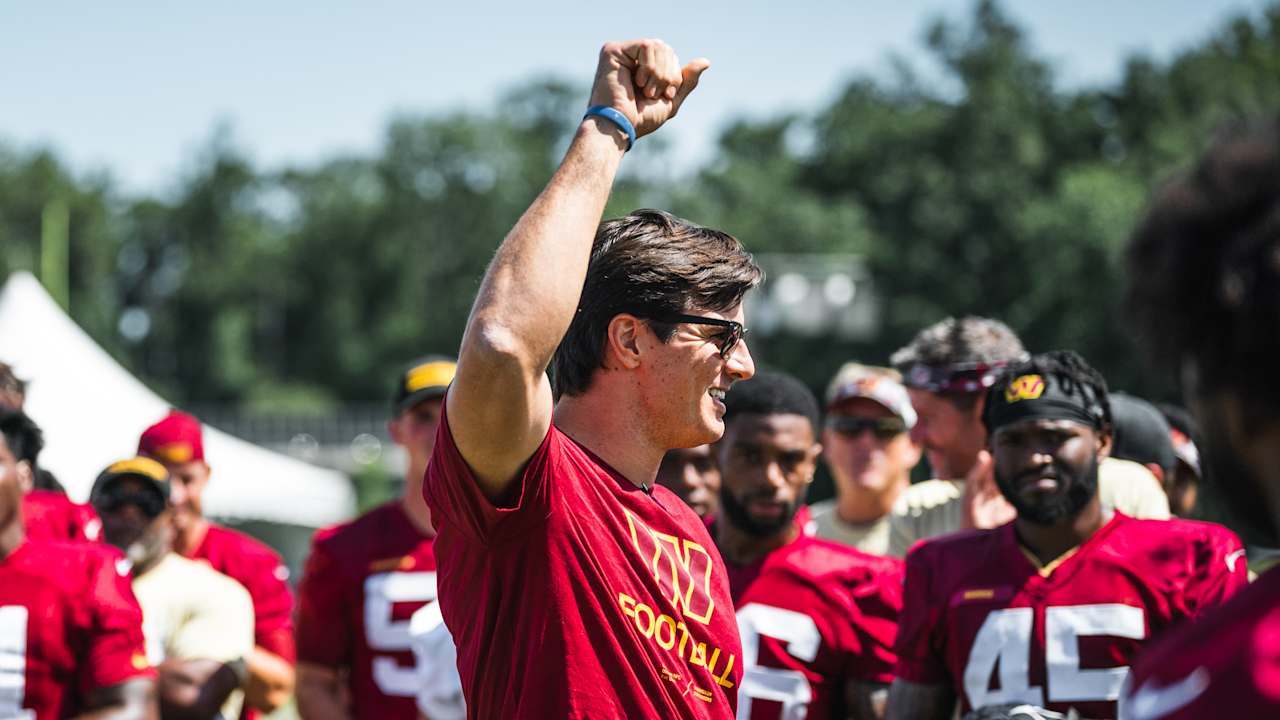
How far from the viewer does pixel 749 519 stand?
180 inches

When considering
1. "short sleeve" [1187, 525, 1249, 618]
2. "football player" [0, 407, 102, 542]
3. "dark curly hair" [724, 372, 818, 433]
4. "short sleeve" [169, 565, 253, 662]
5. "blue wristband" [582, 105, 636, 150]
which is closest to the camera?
"blue wristband" [582, 105, 636, 150]

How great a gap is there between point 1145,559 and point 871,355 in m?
40.1

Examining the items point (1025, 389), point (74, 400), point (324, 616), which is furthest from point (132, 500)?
point (74, 400)

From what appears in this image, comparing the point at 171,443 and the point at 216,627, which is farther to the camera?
the point at 171,443

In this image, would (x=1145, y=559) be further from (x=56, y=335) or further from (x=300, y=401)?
(x=300, y=401)

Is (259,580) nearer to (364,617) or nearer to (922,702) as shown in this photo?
(364,617)

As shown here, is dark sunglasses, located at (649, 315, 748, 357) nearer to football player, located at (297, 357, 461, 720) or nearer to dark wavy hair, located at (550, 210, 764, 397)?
dark wavy hair, located at (550, 210, 764, 397)

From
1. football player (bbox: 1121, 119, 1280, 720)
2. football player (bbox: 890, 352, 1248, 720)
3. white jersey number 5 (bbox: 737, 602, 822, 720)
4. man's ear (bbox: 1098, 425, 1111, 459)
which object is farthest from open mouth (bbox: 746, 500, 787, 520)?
football player (bbox: 1121, 119, 1280, 720)

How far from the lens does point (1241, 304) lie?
4.66 ft

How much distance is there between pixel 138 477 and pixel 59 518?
673mm

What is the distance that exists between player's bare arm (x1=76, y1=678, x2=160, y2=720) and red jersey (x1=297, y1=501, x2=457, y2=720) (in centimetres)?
134

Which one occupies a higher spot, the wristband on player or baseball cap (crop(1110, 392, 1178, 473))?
baseball cap (crop(1110, 392, 1178, 473))

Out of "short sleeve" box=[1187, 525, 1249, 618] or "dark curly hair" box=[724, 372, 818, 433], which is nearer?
"short sleeve" box=[1187, 525, 1249, 618]

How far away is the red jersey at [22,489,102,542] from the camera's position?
199 inches
